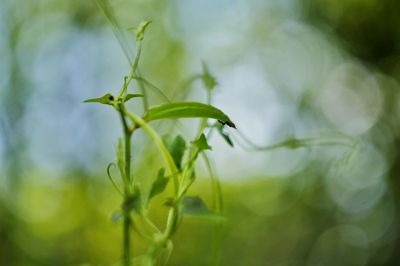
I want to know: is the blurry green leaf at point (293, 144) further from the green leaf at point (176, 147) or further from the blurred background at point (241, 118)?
the blurred background at point (241, 118)

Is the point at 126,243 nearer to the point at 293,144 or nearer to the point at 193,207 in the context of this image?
the point at 193,207

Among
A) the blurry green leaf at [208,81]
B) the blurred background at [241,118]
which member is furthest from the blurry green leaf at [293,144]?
the blurred background at [241,118]

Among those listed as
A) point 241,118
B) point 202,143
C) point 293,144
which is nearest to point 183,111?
point 202,143

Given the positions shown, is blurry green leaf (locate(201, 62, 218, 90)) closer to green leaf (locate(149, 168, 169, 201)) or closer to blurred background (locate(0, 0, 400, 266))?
green leaf (locate(149, 168, 169, 201))

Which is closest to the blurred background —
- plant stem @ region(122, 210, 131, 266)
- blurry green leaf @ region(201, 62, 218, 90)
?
blurry green leaf @ region(201, 62, 218, 90)

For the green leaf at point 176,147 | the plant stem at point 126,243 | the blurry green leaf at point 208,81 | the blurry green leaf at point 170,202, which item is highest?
the blurry green leaf at point 208,81

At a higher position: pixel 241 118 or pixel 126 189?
pixel 241 118

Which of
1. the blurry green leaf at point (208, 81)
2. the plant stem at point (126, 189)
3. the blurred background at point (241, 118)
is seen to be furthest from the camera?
the blurred background at point (241, 118)
